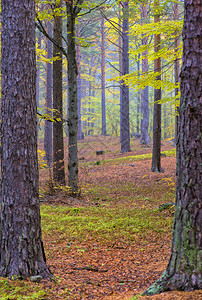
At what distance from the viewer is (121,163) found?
14.6m

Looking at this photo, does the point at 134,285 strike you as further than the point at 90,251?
No

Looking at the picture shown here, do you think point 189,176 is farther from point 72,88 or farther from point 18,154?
point 72,88

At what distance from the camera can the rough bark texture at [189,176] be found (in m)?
2.58

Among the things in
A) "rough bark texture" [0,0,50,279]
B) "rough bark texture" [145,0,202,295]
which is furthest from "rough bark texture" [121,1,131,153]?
"rough bark texture" [145,0,202,295]

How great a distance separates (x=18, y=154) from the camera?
3.28 meters

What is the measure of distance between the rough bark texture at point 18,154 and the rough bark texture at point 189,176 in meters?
1.63

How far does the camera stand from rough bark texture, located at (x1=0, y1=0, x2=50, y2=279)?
321 cm

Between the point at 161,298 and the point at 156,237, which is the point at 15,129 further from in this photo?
the point at 156,237

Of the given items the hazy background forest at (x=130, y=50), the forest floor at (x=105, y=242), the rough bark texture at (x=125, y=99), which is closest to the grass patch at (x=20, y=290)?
the forest floor at (x=105, y=242)

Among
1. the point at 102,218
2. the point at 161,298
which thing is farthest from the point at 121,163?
the point at 161,298

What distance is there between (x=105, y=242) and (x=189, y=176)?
9.83 ft

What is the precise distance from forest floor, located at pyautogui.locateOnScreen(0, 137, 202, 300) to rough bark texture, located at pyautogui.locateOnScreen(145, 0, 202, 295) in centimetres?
20

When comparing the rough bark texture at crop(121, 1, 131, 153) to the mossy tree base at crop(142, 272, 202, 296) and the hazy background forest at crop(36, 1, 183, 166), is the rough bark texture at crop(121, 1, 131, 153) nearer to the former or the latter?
the hazy background forest at crop(36, 1, 183, 166)

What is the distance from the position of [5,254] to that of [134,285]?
1.75 metres
